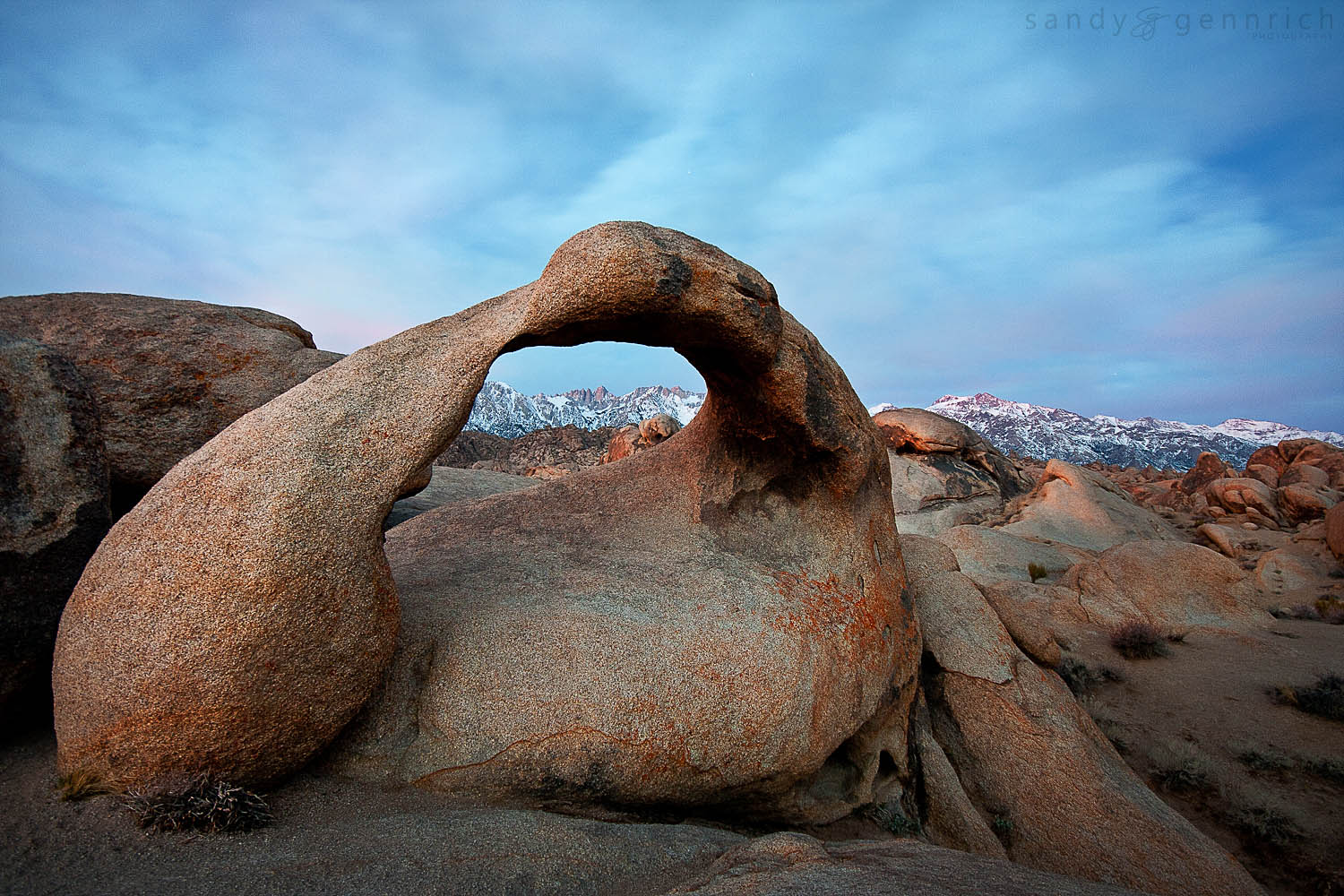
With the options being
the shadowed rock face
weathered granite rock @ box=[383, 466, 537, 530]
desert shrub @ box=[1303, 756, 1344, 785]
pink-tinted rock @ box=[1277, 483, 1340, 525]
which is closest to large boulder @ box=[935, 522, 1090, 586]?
desert shrub @ box=[1303, 756, 1344, 785]

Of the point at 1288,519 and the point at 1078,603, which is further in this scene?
the point at 1288,519

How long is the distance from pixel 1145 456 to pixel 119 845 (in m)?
219

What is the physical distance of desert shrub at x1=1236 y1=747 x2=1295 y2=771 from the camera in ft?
23.5

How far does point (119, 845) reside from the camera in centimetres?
280

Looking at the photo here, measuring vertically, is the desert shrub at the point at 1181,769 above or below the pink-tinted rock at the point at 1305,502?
below

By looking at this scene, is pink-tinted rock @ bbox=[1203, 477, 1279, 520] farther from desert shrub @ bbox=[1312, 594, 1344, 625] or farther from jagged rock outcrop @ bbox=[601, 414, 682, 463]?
jagged rock outcrop @ bbox=[601, 414, 682, 463]

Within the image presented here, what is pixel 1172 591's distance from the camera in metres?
11.2

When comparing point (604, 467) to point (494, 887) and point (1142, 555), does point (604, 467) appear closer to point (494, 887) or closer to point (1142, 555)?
Answer: point (494, 887)

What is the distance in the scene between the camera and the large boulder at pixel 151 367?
15.7 ft

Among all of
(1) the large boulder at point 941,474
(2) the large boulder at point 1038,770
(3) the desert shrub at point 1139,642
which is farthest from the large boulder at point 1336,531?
(2) the large boulder at point 1038,770

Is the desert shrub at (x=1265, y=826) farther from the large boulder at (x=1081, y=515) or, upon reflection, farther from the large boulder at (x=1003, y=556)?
the large boulder at (x=1081, y=515)

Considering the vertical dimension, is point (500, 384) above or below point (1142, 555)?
above

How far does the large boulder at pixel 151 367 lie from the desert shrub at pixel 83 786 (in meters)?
2.34

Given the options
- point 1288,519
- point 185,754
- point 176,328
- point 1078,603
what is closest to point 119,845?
point 185,754
